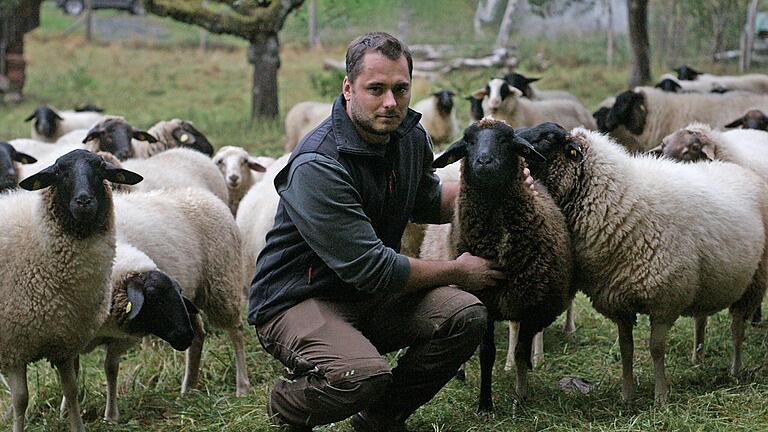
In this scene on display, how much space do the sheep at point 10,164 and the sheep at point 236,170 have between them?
60.2 inches

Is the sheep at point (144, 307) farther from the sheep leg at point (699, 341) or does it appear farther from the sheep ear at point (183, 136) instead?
the sheep ear at point (183, 136)

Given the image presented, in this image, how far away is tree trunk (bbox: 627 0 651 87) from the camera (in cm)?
1295

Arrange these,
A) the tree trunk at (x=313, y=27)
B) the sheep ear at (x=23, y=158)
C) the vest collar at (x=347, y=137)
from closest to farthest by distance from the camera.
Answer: the vest collar at (x=347, y=137), the sheep ear at (x=23, y=158), the tree trunk at (x=313, y=27)

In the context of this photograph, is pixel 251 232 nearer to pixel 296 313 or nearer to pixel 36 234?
pixel 36 234

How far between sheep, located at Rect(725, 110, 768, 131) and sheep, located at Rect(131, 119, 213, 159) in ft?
14.2

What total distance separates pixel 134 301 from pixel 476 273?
159cm

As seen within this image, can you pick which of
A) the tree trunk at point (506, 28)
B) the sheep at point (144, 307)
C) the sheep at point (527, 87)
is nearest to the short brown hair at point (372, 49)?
the sheep at point (144, 307)

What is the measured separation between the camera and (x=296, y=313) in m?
3.29

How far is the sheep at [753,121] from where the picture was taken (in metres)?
6.95

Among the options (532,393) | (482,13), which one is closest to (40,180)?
(532,393)

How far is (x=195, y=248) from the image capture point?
192 inches

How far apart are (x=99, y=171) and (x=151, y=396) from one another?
1433 millimetres

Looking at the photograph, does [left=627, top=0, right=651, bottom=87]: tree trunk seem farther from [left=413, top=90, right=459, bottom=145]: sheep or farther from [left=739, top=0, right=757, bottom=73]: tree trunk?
[left=413, top=90, right=459, bottom=145]: sheep

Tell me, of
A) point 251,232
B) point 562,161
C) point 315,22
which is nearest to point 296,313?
point 562,161
